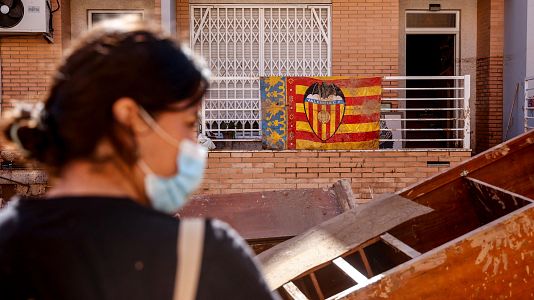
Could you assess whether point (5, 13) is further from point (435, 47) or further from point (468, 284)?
point (468, 284)

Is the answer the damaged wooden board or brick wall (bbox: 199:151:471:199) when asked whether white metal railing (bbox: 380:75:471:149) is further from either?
the damaged wooden board

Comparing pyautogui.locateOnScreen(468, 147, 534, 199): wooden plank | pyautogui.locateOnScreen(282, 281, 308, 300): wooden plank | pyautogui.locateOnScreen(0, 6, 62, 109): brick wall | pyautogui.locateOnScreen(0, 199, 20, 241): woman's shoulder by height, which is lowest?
pyautogui.locateOnScreen(282, 281, 308, 300): wooden plank

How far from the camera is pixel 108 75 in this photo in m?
1.20

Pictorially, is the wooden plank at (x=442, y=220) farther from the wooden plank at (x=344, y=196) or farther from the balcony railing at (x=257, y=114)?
the balcony railing at (x=257, y=114)

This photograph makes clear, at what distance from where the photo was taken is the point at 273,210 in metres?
4.89

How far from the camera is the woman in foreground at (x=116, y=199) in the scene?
1174 millimetres

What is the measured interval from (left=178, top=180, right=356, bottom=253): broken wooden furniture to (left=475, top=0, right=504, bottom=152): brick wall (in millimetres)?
7252

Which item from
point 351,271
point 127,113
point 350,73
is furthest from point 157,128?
point 350,73

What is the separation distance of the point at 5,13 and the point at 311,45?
4.87 metres

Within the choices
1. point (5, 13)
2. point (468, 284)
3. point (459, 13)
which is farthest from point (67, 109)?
point (459, 13)

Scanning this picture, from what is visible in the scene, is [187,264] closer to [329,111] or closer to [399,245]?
[399,245]

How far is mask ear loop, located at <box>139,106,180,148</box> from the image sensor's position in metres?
1.24

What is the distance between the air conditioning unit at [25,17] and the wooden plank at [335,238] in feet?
24.7

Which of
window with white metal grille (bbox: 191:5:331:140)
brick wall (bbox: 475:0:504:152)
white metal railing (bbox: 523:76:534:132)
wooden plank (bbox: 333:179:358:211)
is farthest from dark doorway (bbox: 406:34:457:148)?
wooden plank (bbox: 333:179:358:211)
